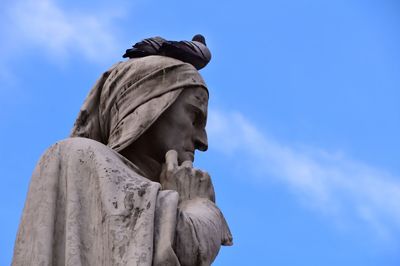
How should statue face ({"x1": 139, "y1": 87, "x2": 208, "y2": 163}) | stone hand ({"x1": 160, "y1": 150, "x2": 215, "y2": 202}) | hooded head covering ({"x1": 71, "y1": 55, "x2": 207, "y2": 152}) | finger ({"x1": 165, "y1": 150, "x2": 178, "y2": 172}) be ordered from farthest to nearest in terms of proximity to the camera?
statue face ({"x1": 139, "y1": 87, "x2": 208, "y2": 163}) < hooded head covering ({"x1": 71, "y1": 55, "x2": 207, "y2": 152}) < finger ({"x1": 165, "y1": 150, "x2": 178, "y2": 172}) < stone hand ({"x1": 160, "y1": 150, "x2": 215, "y2": 202})

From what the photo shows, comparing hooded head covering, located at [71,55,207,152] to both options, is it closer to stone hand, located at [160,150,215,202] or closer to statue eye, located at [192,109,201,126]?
statue eye, located at [192,109,201,126]

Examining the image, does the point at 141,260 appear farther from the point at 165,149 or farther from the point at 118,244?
the point at 165,149

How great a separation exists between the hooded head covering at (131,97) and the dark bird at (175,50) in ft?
0.68

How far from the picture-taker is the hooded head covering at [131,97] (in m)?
8.35

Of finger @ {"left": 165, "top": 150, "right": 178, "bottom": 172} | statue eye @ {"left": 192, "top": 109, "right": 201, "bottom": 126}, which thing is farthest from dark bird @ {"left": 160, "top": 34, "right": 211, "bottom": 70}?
finger @ {"left": 165, "top": 150, "right": 178, "bottom": 172}

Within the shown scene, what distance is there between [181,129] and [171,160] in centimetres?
48

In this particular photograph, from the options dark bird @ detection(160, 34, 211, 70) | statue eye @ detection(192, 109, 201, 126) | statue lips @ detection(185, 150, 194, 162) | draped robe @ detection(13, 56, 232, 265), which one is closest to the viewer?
draped robe @ detection(13, 56, 232, 265)

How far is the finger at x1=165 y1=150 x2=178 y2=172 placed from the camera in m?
8.00

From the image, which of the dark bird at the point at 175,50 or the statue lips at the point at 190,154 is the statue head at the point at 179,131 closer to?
the statue lips at the point at 190,154

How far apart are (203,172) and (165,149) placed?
62cm

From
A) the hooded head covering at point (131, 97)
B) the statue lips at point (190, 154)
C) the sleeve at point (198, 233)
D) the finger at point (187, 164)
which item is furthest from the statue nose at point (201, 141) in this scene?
the sleeve at point (198, 233)

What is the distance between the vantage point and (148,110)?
8367 millimetres

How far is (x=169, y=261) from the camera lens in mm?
6875

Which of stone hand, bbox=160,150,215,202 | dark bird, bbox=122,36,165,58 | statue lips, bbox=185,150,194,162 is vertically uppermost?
dark bird, bbox=122,36,165,58
